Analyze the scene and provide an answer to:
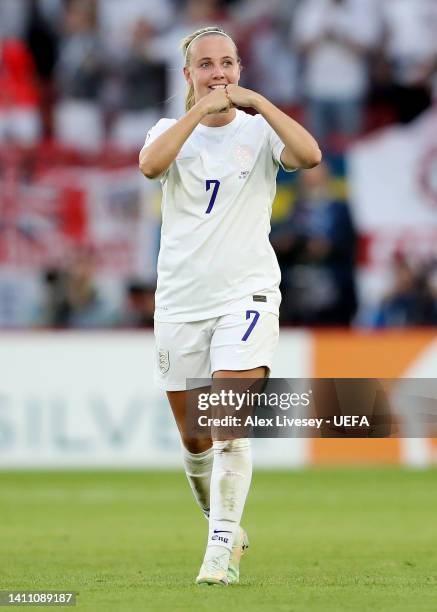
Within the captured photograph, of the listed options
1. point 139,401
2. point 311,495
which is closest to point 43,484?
point 139,401

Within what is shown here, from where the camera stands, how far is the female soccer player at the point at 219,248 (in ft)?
18.2

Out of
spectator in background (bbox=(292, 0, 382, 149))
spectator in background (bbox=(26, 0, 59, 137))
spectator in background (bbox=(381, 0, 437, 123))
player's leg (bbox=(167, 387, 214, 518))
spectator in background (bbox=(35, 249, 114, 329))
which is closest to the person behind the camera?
player's leg (bbox=(167, 387, 214, 518))

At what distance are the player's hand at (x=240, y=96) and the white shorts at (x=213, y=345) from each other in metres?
0.85

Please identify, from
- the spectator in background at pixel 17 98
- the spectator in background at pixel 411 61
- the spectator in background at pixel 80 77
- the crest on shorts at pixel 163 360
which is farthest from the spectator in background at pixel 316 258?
the crest on shorts at pixel 163 360

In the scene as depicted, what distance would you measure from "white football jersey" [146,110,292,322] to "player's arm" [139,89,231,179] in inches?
5.6

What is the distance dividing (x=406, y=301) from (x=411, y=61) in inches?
131

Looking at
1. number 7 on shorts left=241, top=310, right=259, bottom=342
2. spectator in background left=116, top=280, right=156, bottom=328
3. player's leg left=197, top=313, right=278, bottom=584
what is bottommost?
spectator in background left=116, top=280, right=156, bottom=328

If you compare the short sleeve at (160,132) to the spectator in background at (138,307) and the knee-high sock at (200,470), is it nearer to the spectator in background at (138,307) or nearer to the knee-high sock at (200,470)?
the knee-high sock at (200,470)

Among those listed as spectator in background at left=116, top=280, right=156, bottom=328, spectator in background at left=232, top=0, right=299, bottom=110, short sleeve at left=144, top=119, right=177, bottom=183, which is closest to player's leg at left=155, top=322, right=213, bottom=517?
short sleeve at left=144, top=119, right=177, bottom=183

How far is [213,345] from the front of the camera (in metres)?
5.69

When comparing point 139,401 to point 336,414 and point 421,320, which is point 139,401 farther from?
point 336,414

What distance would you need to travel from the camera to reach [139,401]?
517 inches

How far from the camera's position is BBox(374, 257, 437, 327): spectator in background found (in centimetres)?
1418

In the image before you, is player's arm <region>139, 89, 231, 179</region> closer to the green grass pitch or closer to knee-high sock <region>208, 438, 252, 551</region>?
knee-high sock <region>208, 438, 252, 551</region>
